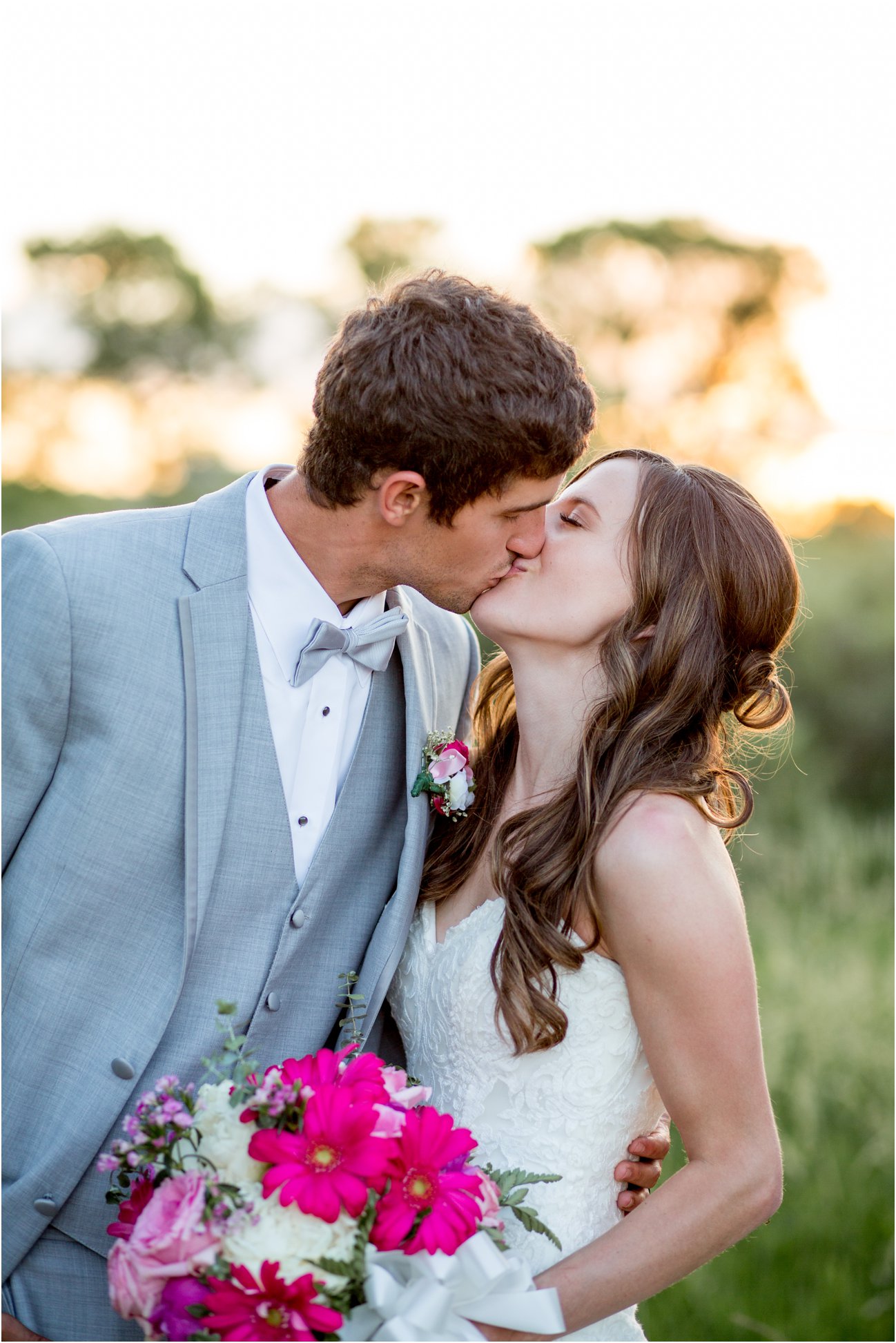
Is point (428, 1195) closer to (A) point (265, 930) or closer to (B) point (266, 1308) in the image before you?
(B) point (266, 1308)

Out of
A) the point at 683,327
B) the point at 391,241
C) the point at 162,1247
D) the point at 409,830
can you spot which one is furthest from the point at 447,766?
the point at 683,327

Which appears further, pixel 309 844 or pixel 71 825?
pixel 309 844

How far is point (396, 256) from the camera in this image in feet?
38.7

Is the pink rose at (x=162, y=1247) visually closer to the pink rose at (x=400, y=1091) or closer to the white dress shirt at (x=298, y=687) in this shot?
the pink rose at (x=400, y=1091)

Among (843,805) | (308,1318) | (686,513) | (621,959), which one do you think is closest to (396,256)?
(843,805)

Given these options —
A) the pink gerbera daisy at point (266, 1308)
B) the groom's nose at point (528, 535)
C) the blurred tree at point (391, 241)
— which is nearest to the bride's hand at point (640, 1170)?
the pink gerbera daisy at point (266, 1308)

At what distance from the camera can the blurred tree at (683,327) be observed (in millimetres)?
11523

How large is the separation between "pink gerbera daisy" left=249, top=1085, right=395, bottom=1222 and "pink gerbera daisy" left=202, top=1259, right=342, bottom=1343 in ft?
0.36

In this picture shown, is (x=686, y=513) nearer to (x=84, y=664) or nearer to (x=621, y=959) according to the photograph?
(x=621, y=959)

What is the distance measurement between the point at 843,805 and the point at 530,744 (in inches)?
244

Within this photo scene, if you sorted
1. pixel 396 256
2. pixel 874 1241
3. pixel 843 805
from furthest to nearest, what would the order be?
1. pixel 396 256
2. pixel 843 805
3. pixel 874 1241

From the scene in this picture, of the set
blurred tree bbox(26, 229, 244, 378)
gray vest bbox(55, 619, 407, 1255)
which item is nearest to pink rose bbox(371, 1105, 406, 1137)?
gray vest bbox(55, 619, 407, 1255)

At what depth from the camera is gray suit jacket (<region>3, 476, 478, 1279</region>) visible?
2.38 m

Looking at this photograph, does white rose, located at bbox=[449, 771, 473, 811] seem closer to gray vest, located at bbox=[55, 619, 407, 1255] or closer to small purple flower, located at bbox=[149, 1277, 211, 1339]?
gray vest, located at bbox=[55, 619, 407, 1255]
